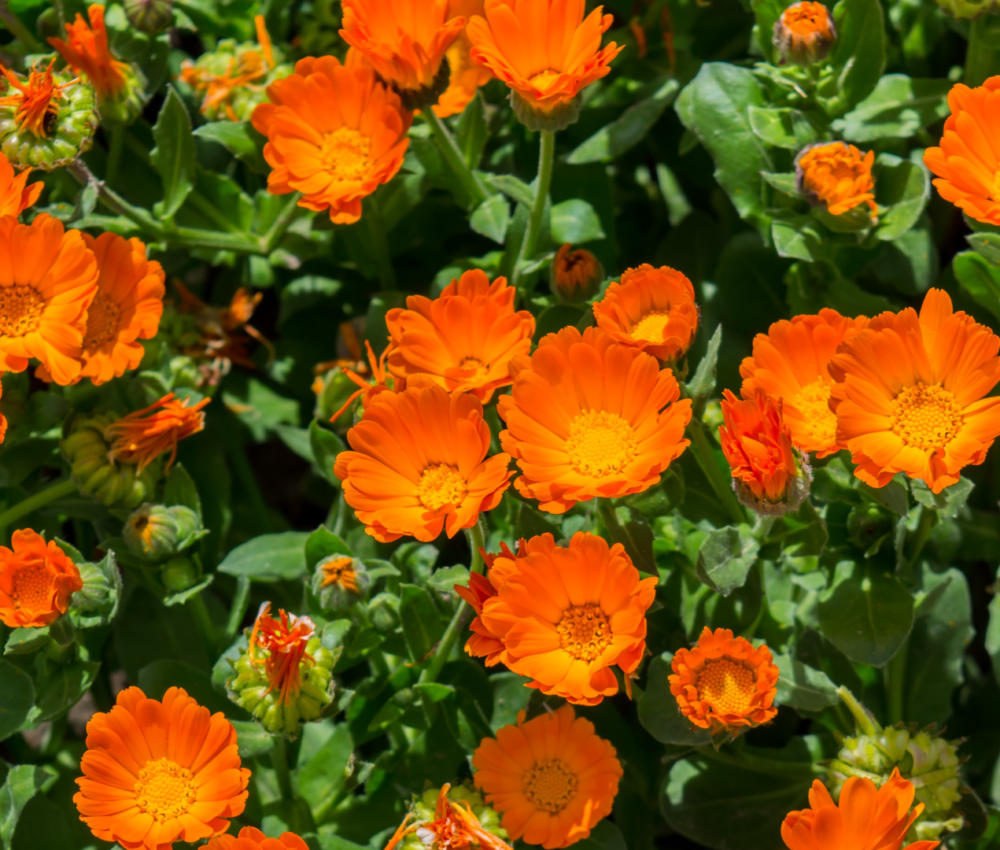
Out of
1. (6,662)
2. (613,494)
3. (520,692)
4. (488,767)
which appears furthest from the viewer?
(520,692)

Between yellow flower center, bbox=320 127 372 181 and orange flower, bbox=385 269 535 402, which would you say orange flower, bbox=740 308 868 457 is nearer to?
orange flower, bbox=385 269 535 402

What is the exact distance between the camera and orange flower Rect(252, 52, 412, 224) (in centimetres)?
232

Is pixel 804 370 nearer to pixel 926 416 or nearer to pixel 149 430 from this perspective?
pixel 926 416

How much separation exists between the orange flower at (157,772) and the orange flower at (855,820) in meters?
1.01

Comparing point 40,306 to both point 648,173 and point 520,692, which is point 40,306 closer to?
point 520,692

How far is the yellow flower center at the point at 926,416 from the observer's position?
1.89 meters

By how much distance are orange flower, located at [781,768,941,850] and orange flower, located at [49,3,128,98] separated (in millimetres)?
2184

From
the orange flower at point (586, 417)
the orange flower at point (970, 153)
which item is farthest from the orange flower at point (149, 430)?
the orange flower at point (970, 153)

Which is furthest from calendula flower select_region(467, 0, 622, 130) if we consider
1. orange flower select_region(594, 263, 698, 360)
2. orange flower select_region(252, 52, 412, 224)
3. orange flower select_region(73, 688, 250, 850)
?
orange flower select_region(73, 688, 250, 850)

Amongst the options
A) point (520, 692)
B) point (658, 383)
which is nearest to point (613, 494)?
point (658, 383)

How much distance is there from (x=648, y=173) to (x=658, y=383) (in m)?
1.63

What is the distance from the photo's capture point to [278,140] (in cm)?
241

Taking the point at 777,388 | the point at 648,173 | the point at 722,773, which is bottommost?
the point at 722,773

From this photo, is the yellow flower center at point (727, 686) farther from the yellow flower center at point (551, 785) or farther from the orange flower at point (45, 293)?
the orange flower at point (45, 293)
